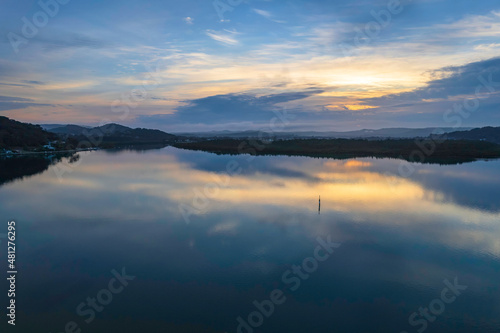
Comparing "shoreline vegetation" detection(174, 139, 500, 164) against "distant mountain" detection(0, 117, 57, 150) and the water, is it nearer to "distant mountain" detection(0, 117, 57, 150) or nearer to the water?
the water

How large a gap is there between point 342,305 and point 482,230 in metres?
10.1

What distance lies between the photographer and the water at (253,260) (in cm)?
738

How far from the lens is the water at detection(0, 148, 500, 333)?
7.38 m

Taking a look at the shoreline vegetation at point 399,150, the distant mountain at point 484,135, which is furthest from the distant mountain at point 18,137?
the distant mountain at point 484,135

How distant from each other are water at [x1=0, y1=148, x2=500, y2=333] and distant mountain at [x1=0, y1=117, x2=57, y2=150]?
46.5 m

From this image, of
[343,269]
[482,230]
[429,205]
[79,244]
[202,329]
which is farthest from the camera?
[429,205]

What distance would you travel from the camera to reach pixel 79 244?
11.9 metres

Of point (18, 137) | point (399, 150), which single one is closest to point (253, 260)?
point (399, 150)

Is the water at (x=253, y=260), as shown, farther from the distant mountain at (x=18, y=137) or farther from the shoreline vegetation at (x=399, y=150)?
the distant mountain at (x=18, y=137)

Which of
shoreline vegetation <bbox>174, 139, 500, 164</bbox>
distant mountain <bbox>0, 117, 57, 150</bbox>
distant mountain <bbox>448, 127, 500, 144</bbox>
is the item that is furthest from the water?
distant mountain <bbox>448, 127, 500, 144</bbox>

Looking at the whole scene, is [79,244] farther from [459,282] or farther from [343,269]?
[459,282]

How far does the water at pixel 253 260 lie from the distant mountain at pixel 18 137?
153 ft

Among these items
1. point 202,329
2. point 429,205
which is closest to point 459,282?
point 202,329

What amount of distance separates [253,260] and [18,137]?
222ft
